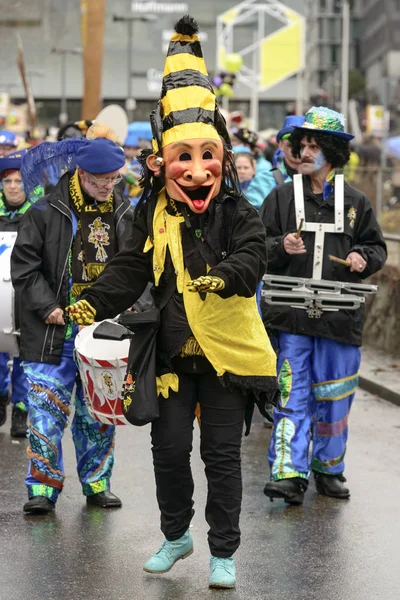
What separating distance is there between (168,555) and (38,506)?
4.04ft

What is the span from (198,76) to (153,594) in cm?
213

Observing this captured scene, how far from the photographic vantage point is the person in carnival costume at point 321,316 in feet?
23.5

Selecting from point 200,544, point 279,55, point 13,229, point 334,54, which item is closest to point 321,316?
point 200,544

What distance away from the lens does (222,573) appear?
5453 mm

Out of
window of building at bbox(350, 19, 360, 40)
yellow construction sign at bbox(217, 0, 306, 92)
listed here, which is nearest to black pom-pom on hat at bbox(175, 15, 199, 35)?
yellow construction sign at bbox(217, 0, 306, 92)

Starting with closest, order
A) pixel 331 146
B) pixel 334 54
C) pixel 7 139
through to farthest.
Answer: pixel 331 146 < pixel 7 139 < pixel 334 54

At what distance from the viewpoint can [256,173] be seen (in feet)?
35.7

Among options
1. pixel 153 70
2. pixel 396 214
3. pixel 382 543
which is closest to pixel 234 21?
pixel 153 70

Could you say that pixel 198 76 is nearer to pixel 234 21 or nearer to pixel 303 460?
pixel 303 460

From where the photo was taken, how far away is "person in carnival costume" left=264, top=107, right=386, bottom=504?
7.16 meters

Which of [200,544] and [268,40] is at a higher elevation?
[268,40]

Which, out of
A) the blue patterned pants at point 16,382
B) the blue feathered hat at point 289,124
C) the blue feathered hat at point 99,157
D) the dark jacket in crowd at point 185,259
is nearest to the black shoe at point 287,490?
the dark jacket in crowd at point 185,259

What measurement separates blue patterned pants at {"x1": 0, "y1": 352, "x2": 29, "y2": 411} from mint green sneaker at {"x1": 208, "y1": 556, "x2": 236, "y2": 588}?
3.96m

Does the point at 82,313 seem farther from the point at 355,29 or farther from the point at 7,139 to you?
the point at 355,29
